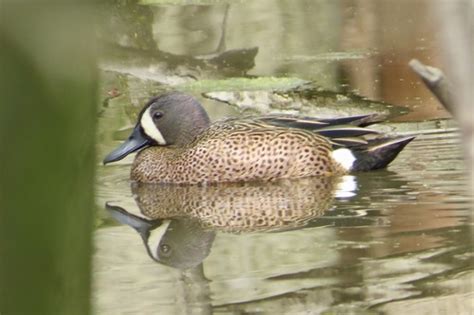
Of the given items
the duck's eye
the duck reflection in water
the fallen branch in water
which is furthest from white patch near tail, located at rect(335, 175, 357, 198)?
the fallen branch in water

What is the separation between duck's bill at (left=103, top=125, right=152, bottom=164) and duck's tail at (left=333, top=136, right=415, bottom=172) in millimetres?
1353

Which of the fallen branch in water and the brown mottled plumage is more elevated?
the fallen branch in water

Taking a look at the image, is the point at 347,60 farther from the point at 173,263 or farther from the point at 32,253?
the point at 32,253

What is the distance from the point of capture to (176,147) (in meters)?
8.88

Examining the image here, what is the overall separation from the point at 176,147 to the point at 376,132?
139cm

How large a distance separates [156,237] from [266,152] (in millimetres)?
1620

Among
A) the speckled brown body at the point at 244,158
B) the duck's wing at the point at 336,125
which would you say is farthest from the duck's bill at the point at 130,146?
the duck's wing at the point at 336,125

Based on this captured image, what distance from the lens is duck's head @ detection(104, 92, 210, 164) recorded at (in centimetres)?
882

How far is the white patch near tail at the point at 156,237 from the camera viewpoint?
21.9ft

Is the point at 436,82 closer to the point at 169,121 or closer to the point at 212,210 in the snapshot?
the point at 212,210

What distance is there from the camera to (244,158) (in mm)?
8383

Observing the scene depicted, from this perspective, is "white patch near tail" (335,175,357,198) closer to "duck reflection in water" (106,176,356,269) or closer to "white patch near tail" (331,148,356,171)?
"duck reflection in water" (106,176,356,269)

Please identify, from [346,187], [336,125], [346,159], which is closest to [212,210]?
[346,187]

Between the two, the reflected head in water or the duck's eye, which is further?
the duck's eye
